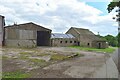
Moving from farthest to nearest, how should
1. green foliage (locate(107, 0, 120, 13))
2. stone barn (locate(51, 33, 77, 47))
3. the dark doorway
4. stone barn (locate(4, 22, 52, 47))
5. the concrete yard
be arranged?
stone barn (locate(51, 33, 77, 47)), the dark doorway, stone barn (locate(4, 22, 52, 47)), green foliage (locate(107, 0, 120, 13)), the concrete yard

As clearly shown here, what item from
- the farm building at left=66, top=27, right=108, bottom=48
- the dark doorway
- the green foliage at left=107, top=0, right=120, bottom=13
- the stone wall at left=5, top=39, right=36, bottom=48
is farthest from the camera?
the farm building at left=66, top=27, right=108, bottom=48

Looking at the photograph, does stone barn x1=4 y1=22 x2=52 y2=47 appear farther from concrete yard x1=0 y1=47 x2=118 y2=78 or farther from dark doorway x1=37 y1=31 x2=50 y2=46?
concrete yard x1=0 y1=47 x2=118 y2=78

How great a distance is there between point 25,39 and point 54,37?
9402 millimetres

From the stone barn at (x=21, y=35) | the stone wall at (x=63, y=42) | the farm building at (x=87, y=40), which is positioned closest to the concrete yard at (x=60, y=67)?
the stone barn at (x=21, y=35)

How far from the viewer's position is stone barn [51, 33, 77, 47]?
45263 mm

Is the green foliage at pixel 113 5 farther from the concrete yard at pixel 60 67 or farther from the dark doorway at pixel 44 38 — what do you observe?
the dark doorway at pixel 44 38

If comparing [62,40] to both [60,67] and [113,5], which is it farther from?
[113,5]

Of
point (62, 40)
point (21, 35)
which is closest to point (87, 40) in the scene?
point (62, 40)

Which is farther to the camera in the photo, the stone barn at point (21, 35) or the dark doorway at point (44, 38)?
the dark doorway at point (44, 38)

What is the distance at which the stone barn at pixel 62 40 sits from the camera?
148 feet

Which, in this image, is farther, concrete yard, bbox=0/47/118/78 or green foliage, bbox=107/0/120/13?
green foliage, bbox=107/0/120/13

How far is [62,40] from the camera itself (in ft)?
155

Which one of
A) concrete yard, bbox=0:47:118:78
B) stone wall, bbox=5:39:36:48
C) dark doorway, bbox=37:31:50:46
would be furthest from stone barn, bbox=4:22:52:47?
concrete yard, bbox=0:47:118:78

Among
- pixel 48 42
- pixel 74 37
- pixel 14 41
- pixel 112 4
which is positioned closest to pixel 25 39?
pixel 14 41
